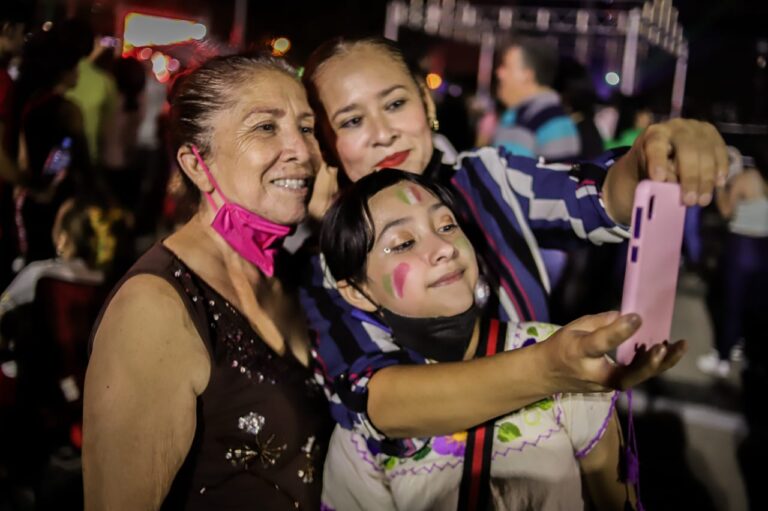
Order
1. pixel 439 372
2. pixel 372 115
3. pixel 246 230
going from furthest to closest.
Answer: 1. pixel 372 115
2. pixel 246 230
3. pixel 439 372

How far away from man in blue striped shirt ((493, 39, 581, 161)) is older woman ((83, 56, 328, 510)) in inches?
104

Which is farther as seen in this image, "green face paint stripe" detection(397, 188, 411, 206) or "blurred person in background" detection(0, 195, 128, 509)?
"blurred person in background" detection(0, 195, 128, 509)

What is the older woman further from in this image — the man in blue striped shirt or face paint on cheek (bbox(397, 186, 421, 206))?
the man in blue striped shirt

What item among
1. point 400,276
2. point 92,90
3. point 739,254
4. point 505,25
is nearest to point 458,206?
point 400,276

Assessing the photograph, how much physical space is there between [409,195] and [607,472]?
71 cm

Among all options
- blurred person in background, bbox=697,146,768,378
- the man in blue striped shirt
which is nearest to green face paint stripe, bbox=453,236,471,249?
the man in blue striped shirt

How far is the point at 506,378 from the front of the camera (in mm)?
1081

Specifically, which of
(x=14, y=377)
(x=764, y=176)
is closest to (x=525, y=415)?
(x=14, y=377)

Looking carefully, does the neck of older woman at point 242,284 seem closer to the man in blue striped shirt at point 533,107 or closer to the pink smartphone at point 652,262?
the pink smartphone at point 652,262

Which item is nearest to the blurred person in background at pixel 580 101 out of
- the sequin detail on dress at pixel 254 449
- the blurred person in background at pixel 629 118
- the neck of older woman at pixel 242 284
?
the blurred person in background at pixel 629 118

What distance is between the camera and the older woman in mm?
1304

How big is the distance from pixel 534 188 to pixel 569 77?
14.5ft

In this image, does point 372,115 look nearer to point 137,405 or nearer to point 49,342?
point 137,405

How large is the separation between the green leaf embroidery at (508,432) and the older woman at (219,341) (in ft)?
1.60
